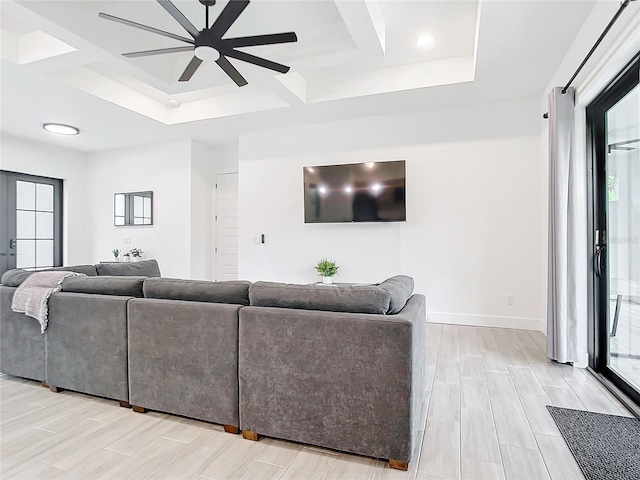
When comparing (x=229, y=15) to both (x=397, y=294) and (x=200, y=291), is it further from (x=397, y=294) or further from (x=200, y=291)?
(x=397, y=294)

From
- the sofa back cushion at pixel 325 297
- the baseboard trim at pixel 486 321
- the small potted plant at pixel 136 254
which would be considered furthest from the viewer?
the small potted plant at pixel 136 254

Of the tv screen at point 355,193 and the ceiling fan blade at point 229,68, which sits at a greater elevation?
the ceiling fan blade at point 229,68

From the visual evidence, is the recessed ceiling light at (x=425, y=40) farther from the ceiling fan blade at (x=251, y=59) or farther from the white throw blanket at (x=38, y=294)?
the white throw blanket at (x=38, y=294)

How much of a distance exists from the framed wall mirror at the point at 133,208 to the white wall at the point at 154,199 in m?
0.08

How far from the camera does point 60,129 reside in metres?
5.22

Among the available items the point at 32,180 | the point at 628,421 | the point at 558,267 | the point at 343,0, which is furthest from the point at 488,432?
the point at 32,180

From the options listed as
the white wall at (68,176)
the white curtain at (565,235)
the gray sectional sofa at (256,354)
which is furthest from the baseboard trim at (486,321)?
the white wall at (68,176)

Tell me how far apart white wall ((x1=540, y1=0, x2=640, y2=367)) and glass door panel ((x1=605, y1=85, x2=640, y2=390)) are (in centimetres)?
19

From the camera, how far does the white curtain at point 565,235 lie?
9.82 feet

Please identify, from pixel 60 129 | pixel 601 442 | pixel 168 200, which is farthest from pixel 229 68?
pixel 60 129

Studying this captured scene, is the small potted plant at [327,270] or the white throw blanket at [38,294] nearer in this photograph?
the white throw blanket at [38,294]

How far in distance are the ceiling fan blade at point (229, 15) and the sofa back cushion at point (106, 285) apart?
1736 millimetres

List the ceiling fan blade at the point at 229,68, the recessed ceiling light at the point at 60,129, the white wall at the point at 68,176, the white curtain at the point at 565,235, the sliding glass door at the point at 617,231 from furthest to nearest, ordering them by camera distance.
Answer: the white wall at the point at 68,176 → the recessed ceiling light at the point at 60,129 → the white curtain at the point at 565,235 → the ceiling fan blade at the point at 229,68 → the sliding glass door at the point at 617,231

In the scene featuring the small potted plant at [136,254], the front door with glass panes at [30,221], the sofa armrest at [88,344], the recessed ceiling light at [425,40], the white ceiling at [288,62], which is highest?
the recessed ceiling light at [425,40]
